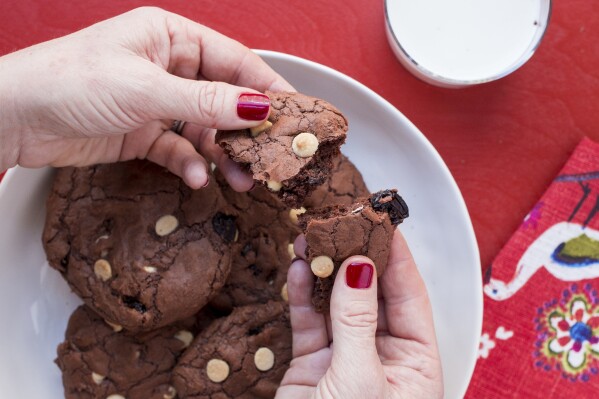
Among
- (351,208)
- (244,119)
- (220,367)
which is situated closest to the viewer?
(244,119)

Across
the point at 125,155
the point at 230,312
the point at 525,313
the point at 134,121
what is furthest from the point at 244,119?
the point at 525,313

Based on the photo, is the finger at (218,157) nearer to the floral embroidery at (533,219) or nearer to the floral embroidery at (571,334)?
the floral embroidery at (533,219)

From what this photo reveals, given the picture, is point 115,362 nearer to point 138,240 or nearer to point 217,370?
point 217,370

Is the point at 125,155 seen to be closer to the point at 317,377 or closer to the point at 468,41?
the point at 317,377

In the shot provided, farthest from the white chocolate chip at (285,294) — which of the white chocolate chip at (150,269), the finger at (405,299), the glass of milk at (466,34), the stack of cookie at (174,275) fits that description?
the glass of milk at (466,34)

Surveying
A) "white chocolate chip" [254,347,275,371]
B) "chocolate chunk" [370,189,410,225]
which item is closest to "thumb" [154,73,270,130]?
"chocolate chunk" [370,189,410,225]

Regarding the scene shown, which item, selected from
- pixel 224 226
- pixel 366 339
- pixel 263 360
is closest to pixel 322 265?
pixel 366 339
